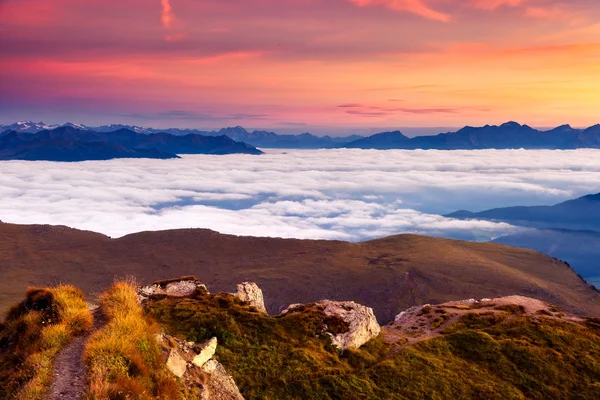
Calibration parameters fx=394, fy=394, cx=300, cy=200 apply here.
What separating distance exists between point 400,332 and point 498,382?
679 inches

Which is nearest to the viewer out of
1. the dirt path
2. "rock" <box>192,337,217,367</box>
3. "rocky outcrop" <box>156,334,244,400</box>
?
the dirt path

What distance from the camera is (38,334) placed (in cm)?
1856

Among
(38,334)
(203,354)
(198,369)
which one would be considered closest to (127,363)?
(198,369)

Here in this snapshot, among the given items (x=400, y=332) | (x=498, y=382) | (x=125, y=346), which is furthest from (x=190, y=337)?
(x=400, y=332)

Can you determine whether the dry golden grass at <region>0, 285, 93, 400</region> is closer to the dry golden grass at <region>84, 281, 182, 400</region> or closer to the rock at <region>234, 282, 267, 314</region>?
the dry golden grass at <region>84, 281, 182, 400</region>

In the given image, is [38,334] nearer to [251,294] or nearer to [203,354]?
[203,354]

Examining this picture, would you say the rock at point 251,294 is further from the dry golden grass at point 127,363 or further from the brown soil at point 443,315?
the dry golden grass at point 127,363

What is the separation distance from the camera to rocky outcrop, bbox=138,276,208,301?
3850 centimetres

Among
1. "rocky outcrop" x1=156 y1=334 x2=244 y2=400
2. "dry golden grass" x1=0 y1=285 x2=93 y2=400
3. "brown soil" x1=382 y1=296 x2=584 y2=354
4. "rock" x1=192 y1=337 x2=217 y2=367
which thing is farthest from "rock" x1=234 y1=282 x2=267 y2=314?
"dry golden grass" x1=0 y1=285 x2=93 y2=400

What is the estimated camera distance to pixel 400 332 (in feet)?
163

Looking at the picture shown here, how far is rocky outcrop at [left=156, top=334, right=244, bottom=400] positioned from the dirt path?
3.42 m

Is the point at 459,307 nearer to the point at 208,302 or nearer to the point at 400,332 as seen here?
the point at 400,332

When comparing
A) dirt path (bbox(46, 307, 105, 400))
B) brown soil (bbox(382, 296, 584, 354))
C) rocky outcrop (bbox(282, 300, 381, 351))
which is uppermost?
dirt path (bbox(46, 307, 105, 400))

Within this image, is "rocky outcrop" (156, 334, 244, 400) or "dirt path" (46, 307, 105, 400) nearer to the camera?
"dirt path" (46, 307, 105, 400)
